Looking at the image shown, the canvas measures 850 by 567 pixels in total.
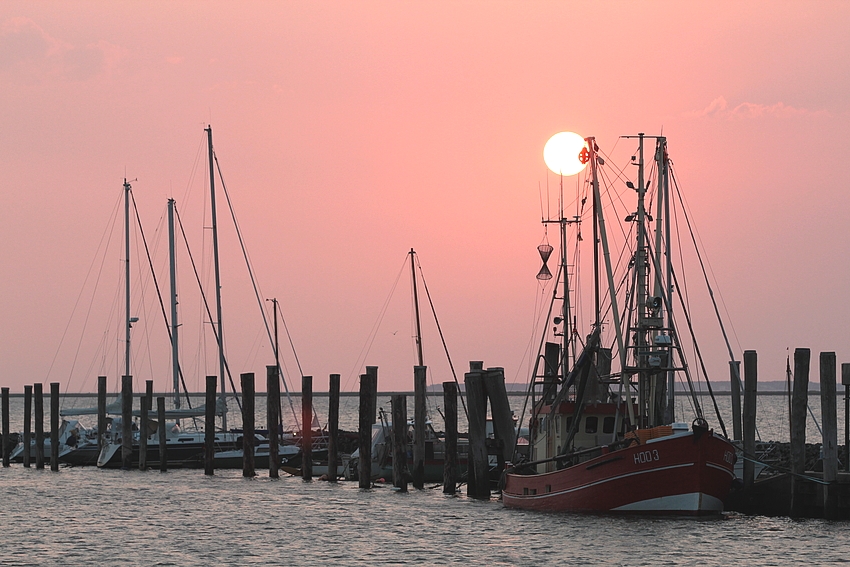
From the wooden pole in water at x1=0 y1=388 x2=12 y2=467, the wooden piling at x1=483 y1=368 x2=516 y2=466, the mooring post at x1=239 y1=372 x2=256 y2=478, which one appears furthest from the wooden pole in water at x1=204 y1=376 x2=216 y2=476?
the wooden piling at x1=483 y1=368 x2=516 y2=466

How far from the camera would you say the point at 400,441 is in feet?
146

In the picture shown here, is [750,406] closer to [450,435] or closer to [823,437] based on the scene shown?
[823,437]

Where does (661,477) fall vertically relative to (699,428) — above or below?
below

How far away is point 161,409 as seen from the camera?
59.3 m

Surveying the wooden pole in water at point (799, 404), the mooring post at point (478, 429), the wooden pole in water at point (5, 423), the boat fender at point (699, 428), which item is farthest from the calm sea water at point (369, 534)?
the wooden pole in water at point (5, 423)

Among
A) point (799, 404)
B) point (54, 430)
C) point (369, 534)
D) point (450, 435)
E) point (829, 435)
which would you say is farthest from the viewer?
point (54, 430)

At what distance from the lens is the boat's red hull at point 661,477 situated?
33.8 meters

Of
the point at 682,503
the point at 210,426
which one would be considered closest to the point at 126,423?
the point at 210,426

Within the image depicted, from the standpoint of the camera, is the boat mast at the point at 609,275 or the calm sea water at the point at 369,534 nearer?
the calm sea water at the point at 369,534

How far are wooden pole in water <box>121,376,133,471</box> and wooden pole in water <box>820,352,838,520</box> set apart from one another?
34.6 m

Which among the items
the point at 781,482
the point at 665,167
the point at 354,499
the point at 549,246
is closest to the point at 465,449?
the point at 354,499

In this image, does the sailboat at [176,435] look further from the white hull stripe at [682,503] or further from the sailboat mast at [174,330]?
the white hull stripe at [682,503]

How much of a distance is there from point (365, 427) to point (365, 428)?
35 millimetres

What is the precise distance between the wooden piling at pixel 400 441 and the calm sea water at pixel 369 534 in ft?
1.84
